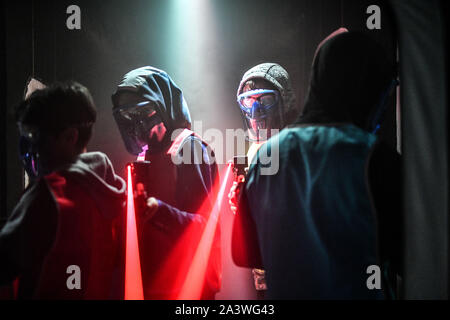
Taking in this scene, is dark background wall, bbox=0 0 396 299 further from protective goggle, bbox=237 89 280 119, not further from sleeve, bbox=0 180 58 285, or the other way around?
sleeve, bbox=0 180 58 285

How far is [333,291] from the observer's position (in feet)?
4.69

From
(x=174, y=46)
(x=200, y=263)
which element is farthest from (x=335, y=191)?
(x=174, y=46)

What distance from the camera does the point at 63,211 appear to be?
1.53 metres

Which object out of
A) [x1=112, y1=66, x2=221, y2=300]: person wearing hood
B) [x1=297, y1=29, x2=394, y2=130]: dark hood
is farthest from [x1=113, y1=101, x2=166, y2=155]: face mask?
[x1=297, y1=29, x2=394, y2=130]: dark hood

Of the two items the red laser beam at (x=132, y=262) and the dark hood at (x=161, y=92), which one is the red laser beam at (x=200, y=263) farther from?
the dark hood at (x=161, y=92)

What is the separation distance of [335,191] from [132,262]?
1.15 meters

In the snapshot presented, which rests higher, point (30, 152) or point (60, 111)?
point (60, 111)

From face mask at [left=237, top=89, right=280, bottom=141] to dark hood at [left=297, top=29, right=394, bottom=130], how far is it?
0.35m

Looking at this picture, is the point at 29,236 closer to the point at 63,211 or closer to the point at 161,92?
the point at 63,211

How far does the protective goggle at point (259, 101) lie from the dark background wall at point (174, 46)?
0.26ft

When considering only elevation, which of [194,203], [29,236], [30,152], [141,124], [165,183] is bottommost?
[29,236]

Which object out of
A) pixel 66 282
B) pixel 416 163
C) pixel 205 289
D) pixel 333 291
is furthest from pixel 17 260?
pixel 416 163

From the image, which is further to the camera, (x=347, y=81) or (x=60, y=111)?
(x=60, y=111)

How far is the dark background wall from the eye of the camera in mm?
1859
